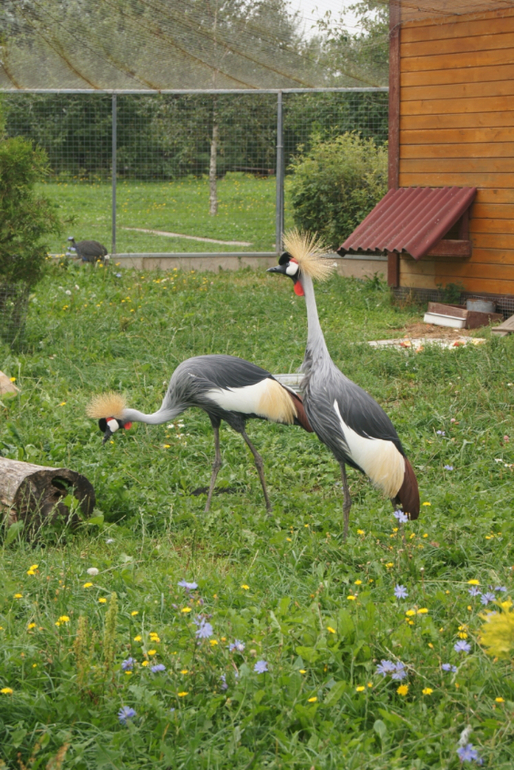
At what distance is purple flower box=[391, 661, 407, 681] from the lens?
8.30 feet

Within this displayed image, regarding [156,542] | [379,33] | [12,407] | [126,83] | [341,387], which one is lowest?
[156,542]

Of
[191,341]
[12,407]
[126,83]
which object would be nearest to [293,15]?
[126,83]

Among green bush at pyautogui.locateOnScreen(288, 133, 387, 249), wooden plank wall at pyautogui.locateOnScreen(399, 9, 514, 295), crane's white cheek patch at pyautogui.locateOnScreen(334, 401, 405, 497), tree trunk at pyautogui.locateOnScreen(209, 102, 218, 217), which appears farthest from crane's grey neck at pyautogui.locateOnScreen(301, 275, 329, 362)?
tree trunk at pyautogui.locateOnScreen(209, 102, 218, 217)

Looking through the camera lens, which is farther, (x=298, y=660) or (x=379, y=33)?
(x=379, y=33)

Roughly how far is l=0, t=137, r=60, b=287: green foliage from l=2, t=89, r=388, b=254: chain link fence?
4.86 meters

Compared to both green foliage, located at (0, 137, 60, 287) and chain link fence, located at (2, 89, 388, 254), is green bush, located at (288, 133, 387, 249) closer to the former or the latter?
chain link fence, located at (2, 89, 388, 254)

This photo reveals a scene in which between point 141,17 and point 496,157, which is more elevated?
point 141,17

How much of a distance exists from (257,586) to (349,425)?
3.04 feet

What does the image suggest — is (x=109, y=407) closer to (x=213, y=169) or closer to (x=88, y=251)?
(x=88, y=251)

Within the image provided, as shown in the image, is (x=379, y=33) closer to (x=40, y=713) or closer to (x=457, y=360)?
(x=457, y=360)

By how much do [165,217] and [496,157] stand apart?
400 inches

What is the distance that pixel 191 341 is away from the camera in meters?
7.79

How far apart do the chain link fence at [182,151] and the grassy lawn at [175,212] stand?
0.03 metres

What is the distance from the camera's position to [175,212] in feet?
61.1
